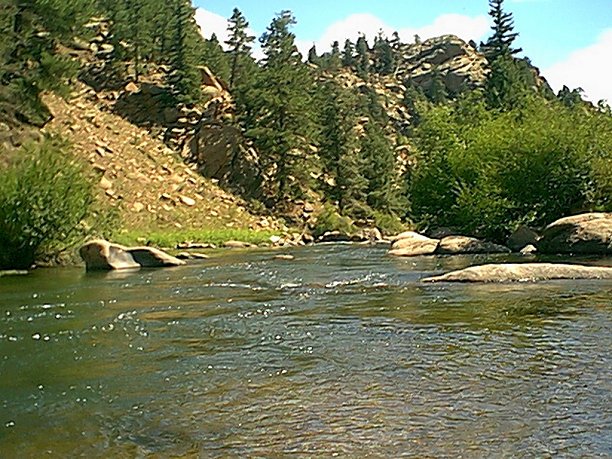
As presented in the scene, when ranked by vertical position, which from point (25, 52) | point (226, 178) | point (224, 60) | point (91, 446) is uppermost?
point (224, 60)

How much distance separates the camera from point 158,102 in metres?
72.2

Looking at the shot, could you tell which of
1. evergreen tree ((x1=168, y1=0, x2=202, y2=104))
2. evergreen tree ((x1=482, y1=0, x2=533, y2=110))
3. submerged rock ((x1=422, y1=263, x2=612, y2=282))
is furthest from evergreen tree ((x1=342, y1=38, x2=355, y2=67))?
submerged rock ((x1=422, y1=263, x2=612, y2=282))

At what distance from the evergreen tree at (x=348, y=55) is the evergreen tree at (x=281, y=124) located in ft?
279

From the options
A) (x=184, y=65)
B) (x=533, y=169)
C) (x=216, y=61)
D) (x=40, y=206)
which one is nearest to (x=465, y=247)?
(x=533, y=169)

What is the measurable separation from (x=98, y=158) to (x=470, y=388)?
53.7 metres

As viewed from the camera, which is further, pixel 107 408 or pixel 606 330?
pixel 606 330

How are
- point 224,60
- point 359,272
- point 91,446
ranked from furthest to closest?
point 224,60 → point 359,272 → point 91,446

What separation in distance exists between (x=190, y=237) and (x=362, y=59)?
112 meters

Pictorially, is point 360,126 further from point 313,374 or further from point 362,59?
point 313,374

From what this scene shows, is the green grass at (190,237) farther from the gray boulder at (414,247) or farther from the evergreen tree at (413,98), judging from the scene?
the evergreen tree at (413,98)

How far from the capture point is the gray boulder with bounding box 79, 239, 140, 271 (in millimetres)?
29328

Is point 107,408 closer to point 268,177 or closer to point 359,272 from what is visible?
point 359,272

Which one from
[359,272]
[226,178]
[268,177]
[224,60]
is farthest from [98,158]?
[359,272]

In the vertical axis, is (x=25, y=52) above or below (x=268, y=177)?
above
